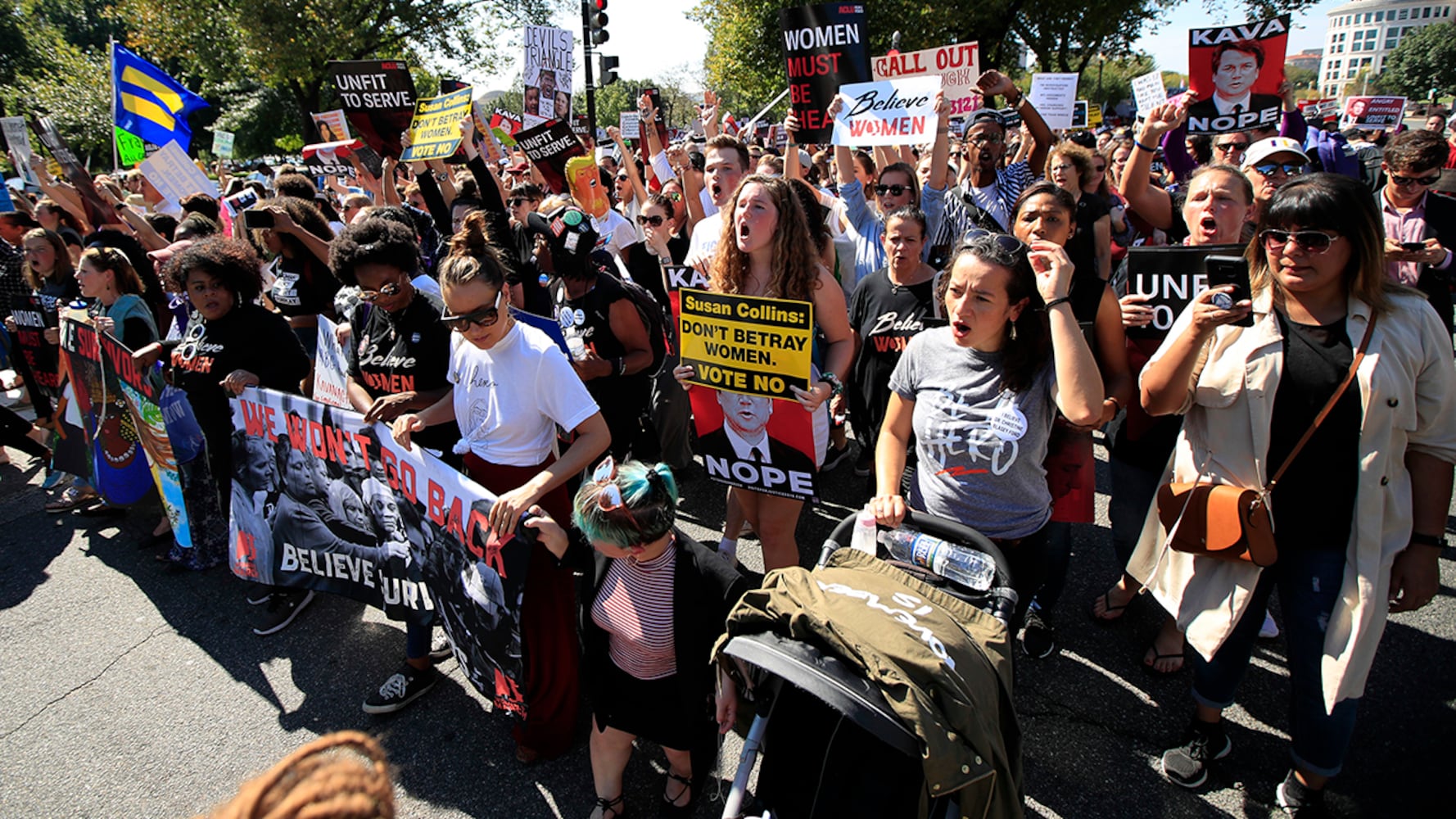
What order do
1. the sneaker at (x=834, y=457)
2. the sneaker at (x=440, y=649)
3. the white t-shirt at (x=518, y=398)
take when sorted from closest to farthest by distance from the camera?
the white t-shirt at (x=518, y=398) < the sneaker at (x=440, y=649) < the sneaker at (x=834, y=457)

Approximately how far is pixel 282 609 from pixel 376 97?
19.1 ft

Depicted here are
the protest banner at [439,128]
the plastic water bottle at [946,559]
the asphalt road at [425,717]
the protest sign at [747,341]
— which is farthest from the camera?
the protest banner at [439,128]

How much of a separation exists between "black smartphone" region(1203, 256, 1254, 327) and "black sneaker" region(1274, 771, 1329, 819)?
5.26 feet

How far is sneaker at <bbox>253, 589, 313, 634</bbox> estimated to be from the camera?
399 cm

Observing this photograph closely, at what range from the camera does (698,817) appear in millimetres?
2725

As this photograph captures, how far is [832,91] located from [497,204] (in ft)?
9.47

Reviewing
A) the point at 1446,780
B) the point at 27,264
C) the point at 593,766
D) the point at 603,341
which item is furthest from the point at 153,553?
the point at 1446,780

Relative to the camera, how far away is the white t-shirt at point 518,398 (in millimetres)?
2889

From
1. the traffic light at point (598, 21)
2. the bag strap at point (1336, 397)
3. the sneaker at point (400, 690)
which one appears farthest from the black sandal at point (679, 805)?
the traffic light at point (598, 21)

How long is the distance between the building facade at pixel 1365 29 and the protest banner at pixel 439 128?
19346cm

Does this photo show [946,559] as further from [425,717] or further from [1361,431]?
[425,717]

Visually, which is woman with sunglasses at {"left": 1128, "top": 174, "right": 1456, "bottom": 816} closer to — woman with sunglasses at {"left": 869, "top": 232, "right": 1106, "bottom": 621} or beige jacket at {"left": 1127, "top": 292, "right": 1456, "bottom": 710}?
beige jacket at {"left": 1127, "top": 292, "right": 1456, "bottom": 710}

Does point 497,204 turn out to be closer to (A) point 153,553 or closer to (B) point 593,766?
(A) point 153,553

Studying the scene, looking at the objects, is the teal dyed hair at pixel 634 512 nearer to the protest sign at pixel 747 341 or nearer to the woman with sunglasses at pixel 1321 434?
the protest sign at pixel 747 341
